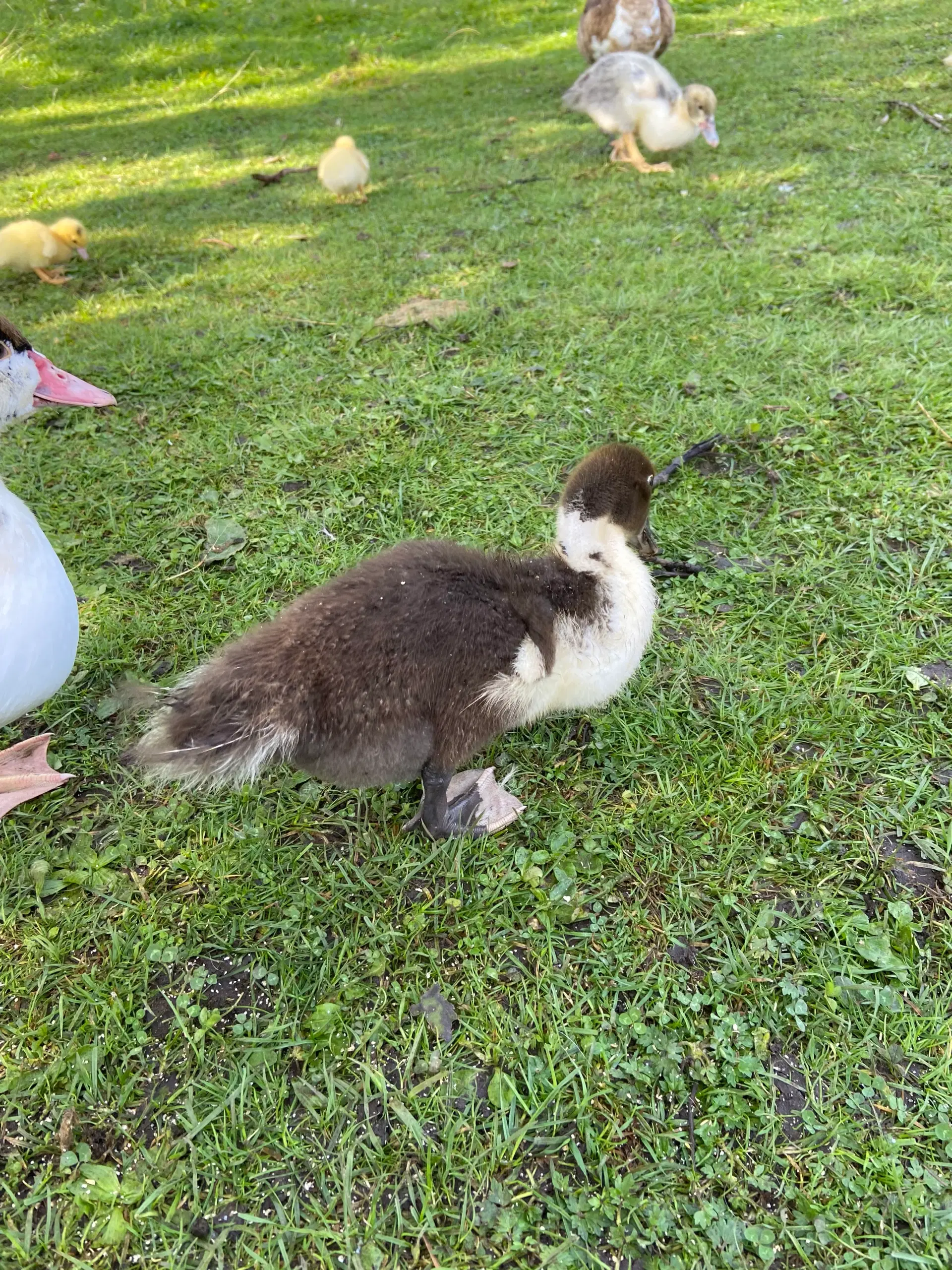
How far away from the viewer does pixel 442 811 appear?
7.70ft

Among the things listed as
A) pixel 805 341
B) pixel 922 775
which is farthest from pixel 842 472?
pixel 922 775

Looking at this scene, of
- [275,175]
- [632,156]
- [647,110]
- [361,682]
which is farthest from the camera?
[275,175]

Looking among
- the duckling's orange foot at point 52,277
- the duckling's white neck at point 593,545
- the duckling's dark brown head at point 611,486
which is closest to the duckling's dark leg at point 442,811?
the duckling's white neck at point 593,545

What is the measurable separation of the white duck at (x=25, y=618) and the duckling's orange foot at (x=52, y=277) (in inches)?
165

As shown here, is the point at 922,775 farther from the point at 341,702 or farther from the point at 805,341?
the point at 805,341

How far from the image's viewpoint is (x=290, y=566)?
3309 millimetres

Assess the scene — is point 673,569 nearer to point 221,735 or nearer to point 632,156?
point 221,735

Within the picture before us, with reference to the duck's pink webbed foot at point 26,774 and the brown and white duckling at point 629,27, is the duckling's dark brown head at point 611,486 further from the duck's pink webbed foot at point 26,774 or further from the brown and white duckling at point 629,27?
the brown and white duckling at point 629,27

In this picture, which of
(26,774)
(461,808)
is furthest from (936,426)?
(26,774)

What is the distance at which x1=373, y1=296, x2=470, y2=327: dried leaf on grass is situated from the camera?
16.5 feet

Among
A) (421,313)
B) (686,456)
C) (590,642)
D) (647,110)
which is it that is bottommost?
(686,456)

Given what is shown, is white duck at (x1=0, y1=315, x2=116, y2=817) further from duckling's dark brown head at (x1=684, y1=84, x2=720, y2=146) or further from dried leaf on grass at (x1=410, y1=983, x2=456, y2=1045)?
duckling's dark brown head at (x1=684, y1=84, x2=720, y2=146)

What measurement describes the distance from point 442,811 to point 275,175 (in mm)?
8065

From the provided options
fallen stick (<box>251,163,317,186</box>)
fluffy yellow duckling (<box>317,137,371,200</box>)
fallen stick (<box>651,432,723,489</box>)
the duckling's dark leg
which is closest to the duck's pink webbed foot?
the duckling's dark leg
